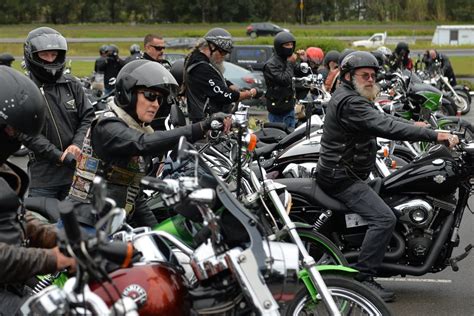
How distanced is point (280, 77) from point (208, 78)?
10.3 feet

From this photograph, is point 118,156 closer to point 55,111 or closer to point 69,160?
point 69,160

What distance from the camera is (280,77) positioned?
11.3m

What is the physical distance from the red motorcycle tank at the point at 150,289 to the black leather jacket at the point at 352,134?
8.73 feet

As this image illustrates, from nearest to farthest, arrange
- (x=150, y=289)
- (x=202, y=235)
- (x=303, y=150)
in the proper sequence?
(x=150, y=289), (x=202, y=235), (x=303, y=150)

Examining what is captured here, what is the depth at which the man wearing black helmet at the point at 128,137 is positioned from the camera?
4535mm

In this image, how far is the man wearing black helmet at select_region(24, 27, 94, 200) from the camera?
614cm

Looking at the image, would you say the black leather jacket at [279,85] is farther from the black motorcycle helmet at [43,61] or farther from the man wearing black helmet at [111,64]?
the black motorcycle helmet at [43,61]

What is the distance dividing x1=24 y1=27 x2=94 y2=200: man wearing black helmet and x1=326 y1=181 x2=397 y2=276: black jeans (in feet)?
A: 6.93

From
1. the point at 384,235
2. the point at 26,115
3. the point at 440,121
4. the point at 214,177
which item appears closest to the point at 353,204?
the point at 384,235

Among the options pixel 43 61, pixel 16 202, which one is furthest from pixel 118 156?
pixel 43 61

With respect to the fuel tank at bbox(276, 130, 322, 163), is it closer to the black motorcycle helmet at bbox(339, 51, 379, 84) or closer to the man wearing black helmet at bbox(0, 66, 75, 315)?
the black motorcycle helmet at bbox(339, 51, 379, 84)

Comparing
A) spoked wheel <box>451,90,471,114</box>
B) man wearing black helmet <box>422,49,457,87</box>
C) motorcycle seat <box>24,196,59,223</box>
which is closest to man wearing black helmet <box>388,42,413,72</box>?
man wearing black helmet <box>422,49,457,87</box>

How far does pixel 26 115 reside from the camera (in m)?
3.65

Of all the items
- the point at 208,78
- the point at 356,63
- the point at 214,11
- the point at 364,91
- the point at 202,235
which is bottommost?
the point at 214,11
